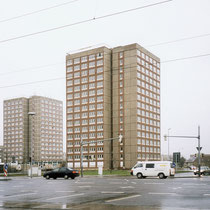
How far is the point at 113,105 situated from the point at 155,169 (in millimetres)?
77555

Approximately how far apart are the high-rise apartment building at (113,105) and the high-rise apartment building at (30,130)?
5762 centimetres

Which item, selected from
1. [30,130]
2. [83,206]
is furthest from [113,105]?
[83,206]

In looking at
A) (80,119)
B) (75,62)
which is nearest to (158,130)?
(80,119)

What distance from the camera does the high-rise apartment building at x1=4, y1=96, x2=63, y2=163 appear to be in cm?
17538

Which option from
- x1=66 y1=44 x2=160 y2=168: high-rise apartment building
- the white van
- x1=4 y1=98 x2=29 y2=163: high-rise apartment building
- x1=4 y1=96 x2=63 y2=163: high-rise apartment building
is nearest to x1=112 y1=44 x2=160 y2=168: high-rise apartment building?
x1=66 y1=44 x2=160 y2=168: high-rise apartment building

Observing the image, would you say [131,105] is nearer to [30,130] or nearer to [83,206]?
[30,130]

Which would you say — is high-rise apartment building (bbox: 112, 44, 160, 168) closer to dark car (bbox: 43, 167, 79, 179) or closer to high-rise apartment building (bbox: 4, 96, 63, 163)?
dark car (bbox: 43, 167, 79, 179)

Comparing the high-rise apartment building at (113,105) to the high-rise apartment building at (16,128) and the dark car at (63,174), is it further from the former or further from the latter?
the dark car at (63,174)

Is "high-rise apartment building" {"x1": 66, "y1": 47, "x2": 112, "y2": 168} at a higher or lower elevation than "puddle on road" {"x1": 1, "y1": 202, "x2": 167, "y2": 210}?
higher

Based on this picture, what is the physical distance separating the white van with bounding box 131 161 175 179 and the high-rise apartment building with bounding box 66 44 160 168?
69.1 meters

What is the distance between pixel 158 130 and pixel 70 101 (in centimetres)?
3340

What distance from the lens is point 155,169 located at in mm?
36656

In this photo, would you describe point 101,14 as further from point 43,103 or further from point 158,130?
point 43,103

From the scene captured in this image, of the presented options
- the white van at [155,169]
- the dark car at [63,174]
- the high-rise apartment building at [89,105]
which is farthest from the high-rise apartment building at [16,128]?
the white van at [155,169]
